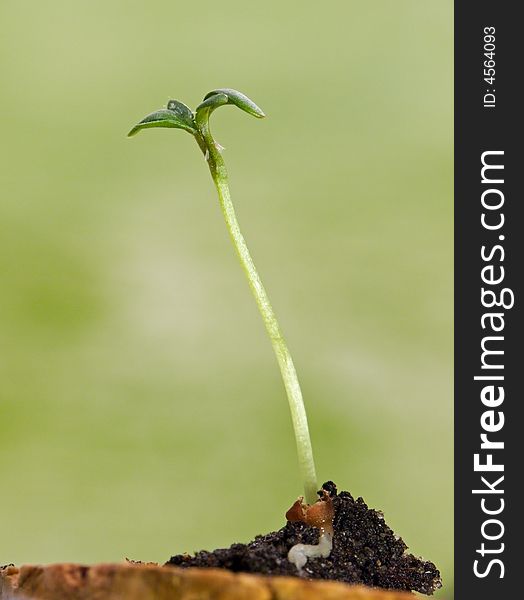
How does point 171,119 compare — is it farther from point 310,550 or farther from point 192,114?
point 310,550

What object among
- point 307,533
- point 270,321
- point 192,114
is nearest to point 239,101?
point 192,114

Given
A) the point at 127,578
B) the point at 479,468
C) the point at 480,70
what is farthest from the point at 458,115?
the point at 127,578

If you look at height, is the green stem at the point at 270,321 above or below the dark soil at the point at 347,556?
above

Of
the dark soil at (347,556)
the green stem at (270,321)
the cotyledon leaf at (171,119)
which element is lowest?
the dark soil at (347,556)

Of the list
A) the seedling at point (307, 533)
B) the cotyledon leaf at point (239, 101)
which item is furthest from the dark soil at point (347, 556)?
the cotyledon leaf at point (239, 101)

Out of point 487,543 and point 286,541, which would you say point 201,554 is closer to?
point 286,541

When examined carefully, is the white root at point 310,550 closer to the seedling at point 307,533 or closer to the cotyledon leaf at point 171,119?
the seedling at point 307,533
